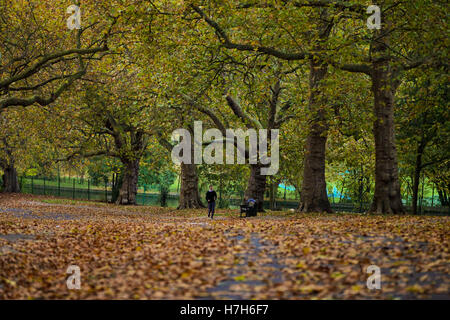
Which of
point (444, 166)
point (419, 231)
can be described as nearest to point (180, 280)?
point (419, 231)

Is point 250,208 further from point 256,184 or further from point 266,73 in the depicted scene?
point 266,73

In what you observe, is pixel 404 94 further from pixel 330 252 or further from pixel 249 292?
pixel 249 292

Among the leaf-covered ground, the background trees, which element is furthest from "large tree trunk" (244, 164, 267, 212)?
the leaf-covered ground

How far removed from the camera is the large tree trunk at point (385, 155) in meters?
21.1

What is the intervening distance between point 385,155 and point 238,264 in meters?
13.6

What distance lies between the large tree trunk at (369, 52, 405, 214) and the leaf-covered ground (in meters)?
7.79

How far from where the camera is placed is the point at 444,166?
98.5ft

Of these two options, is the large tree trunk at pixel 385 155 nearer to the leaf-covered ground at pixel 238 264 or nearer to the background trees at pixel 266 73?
the background trees at pixel 266 73

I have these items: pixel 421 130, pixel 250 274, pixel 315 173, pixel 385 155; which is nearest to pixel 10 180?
pixel 315 173

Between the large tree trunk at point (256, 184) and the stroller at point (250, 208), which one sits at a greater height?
the large tree trunk at point (256, 184)

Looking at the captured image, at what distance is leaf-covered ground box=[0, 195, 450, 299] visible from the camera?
25.5ft

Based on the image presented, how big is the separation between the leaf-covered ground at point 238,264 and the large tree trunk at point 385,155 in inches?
307

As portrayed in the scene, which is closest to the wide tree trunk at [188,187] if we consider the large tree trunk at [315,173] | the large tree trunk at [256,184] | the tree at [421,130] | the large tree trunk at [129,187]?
the large tree trunk at [129,187]

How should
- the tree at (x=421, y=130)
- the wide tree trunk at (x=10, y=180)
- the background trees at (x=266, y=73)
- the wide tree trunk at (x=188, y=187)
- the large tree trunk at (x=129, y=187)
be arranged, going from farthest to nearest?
the wide tree trunk at (x=10, y=180), the large tree trunk at (x=129, y=187), the wide tree trunk at (x=188, y=187), the tree at (x=421, y=130), the background trees at (x=266, y=73)
